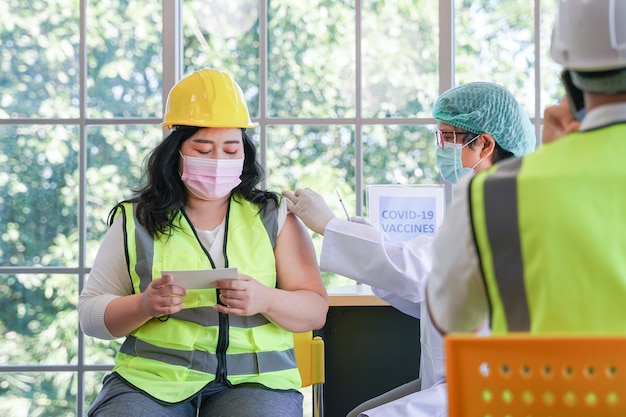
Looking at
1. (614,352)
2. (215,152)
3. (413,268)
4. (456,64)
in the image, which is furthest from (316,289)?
(456,64)

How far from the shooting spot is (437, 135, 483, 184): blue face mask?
8.20ft

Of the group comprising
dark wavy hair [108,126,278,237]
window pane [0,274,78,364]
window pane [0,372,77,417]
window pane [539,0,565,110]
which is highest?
window pane [539,0,565,110]

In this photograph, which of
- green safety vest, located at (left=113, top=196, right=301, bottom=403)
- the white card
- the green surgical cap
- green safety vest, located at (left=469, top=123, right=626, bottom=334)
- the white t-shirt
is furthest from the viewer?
the green surgical cap

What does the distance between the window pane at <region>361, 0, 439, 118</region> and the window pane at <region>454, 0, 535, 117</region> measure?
0.39 feet

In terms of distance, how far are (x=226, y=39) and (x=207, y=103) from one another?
57.3 inches

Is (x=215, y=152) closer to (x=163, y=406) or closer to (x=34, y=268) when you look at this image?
(x=163, y=406)

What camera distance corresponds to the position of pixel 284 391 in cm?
217

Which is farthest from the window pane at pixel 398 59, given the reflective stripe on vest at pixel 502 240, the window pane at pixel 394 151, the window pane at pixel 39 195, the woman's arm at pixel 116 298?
the reflective stripe on vest at pixel 502 240

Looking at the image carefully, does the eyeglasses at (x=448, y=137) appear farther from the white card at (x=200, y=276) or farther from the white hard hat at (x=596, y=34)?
the white hard hat at (x=596, y=34)

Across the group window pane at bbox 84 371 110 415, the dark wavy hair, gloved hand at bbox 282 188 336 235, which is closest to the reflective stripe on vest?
gloved hand at bbox 282 188 336 235

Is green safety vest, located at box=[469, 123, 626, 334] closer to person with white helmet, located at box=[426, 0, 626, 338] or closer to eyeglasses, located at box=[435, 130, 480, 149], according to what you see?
person with white helmet, located at box=[426, 0, 626, 338]

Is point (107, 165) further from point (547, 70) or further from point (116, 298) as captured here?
point (547, 70)

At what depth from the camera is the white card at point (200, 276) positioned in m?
2.03

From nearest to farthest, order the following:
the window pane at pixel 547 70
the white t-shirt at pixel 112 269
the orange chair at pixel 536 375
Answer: the orange chair at pixel 536 375 → the white t-shirt at pixel 112 269 → the window pane at pixel 547 70
